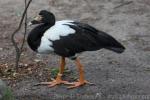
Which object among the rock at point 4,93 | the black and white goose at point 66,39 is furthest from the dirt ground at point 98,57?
the rock at point 4,93

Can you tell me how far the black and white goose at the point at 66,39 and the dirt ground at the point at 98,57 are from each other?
0.93 feet

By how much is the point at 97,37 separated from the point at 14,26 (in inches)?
97.0

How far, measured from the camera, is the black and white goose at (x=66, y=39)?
675cm

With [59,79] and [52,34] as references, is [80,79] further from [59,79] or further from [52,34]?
[52,34]

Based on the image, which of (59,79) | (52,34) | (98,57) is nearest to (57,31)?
(52,34)

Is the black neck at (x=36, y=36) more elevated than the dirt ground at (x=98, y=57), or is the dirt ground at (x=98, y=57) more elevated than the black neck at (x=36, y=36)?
the black neck at (x=36, y=36)

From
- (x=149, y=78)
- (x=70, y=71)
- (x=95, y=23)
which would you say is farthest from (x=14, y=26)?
(x=149, y=78)

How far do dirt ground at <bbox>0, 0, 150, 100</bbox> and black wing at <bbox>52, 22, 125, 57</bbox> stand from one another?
47 centimetres

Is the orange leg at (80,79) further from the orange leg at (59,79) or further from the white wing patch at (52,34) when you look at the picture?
the white wing patch at (52,34)

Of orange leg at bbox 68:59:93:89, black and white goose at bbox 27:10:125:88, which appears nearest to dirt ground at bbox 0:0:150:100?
orange leg at bbox 68:59:93:89

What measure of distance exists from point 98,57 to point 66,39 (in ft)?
4.02

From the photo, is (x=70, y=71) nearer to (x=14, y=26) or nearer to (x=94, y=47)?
(x=94, y=47)

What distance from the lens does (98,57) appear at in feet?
25.9

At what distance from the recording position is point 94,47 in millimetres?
6852
